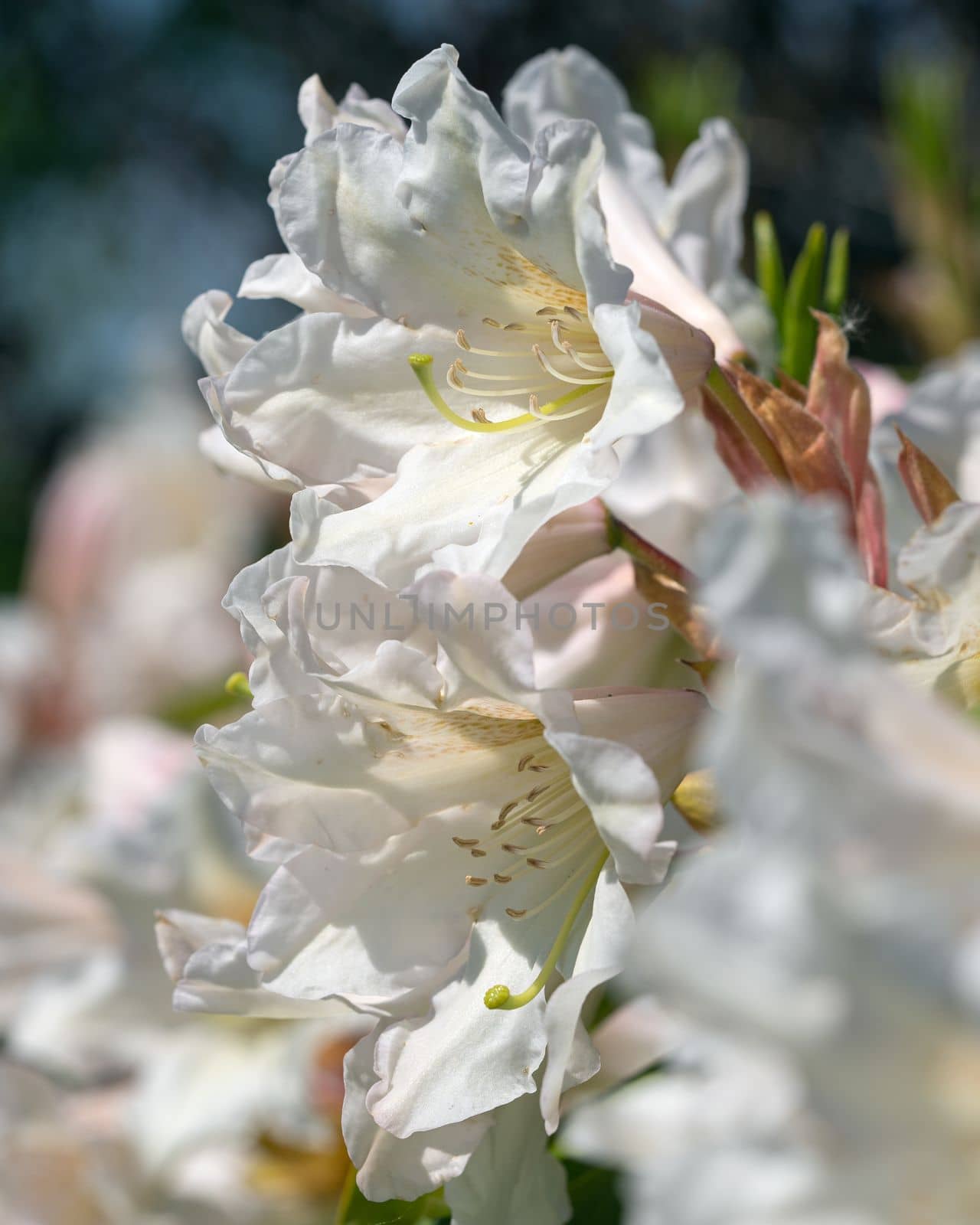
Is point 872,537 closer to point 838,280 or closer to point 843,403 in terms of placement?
point 843,403

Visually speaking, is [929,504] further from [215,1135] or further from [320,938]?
[215,1135]

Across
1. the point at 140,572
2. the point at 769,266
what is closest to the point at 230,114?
the point at 140,572

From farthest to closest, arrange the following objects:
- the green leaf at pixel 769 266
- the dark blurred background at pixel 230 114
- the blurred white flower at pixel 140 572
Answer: the dark blurred background at pixel 230 114
the blurred white flower at pixel 140 572
the green leaf at pixel 769 266

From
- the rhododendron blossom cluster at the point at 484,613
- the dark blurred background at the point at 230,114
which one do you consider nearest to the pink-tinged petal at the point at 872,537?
the rhododendron blossom cluster at the point at 484,613

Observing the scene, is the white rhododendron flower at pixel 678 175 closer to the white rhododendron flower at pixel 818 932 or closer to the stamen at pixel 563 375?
the stamen at pixel 563 375

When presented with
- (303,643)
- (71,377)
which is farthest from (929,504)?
(71,377)

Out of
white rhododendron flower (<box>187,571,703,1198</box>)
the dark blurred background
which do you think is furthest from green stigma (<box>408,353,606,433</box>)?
the dark blurred background
